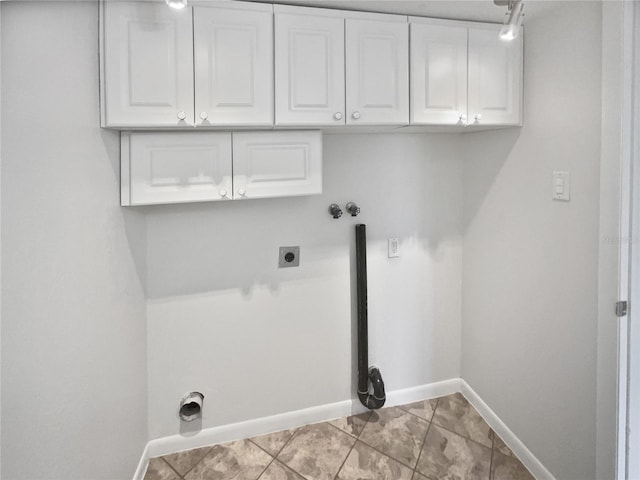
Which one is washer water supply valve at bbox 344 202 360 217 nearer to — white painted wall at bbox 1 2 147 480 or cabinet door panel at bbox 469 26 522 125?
cabinet door panel at bbox 469 26 522 125

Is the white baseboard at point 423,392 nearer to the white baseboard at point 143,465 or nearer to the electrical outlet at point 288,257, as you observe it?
the electrical outlet at point 288,257

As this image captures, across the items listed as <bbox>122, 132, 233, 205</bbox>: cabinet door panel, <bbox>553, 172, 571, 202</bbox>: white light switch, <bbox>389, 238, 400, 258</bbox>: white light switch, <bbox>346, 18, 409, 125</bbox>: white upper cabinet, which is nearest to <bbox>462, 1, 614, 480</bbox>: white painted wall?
<bbox>553, 172, 571, 202</bbox>: white light switch

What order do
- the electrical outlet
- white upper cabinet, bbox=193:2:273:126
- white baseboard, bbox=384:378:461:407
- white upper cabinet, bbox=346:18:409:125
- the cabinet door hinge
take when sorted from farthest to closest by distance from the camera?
1. white baseboard, bbox=384:378:461:407
2. the electrical outlet
3. white upper cabinet, bbox=346:18:409:125
4. white upper cabinet, bbox=193:2:273:126
5. the cabinet door hinge

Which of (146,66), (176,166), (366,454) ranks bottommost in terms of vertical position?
(366,454)

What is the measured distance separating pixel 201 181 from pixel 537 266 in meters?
1.65

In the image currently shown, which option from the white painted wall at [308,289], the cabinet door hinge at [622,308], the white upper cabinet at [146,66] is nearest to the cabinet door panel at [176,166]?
the white upper cabinet at [146,66]

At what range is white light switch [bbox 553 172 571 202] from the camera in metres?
1.65

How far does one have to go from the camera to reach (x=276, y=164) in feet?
5.88

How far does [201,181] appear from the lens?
171cm

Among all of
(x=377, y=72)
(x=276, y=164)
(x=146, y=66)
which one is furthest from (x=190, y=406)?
(x=377, y=72)

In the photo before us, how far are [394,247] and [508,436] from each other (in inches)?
47.6

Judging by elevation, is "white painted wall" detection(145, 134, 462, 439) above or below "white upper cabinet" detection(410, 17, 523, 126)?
below

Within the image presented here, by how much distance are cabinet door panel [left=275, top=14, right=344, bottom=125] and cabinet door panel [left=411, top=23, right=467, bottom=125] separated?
0.36 m

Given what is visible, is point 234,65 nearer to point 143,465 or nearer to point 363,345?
point 363,345
